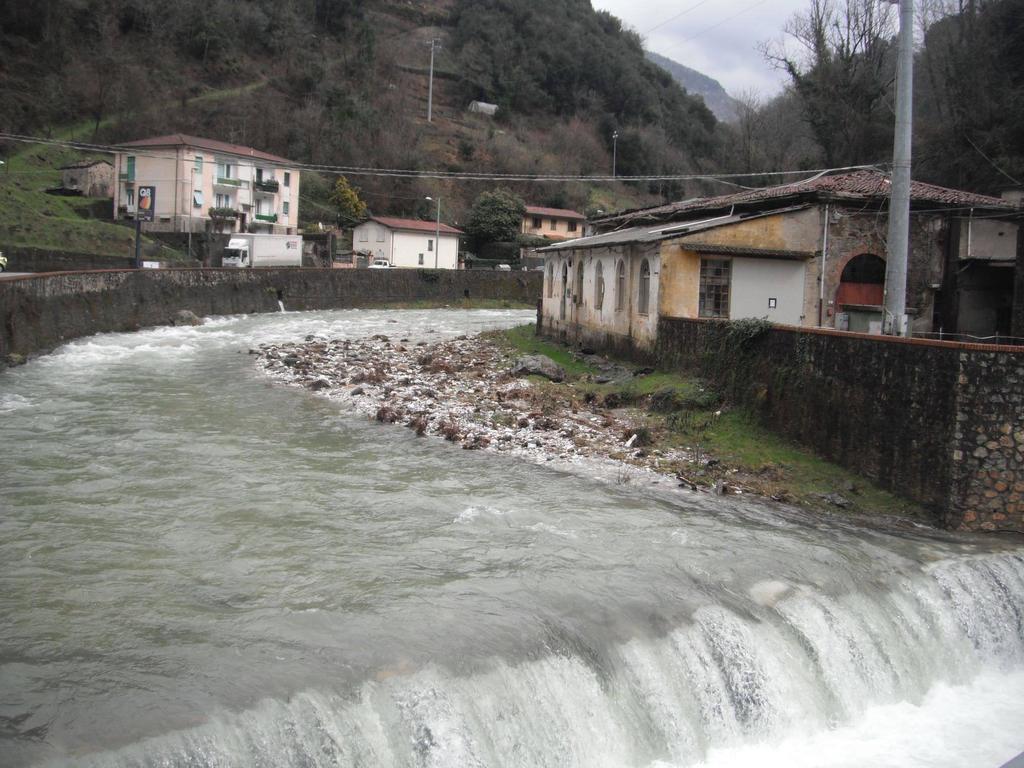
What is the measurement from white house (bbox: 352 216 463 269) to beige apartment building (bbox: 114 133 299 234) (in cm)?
691

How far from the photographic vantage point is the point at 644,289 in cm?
2395

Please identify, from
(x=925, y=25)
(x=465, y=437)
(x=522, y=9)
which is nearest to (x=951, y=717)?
(x=465, y=437)

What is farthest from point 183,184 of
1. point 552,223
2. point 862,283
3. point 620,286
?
point 862,283

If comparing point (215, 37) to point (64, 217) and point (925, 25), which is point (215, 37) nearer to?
point (64, 217)

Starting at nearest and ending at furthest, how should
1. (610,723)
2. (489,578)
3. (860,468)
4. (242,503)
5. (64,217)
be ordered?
1. (610,723)
2. (489,578)
3. (242,503)
4. (860,468)
5. (64,217)

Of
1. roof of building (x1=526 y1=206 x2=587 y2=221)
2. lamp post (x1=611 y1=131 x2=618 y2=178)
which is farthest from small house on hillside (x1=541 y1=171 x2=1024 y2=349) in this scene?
lamp post (x1=611 y1=131 x2=618 y2=178)

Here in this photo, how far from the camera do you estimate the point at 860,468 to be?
1450 centimetres

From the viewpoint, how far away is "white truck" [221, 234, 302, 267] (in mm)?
51312

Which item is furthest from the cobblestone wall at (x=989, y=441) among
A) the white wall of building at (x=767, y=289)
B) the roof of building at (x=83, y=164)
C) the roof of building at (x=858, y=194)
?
the roof of building at (x=83, y=164)

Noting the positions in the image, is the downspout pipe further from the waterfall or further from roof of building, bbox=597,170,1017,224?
Result: the waterfall

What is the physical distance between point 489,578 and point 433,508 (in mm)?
2833

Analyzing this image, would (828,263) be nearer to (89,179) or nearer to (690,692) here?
(690,692)

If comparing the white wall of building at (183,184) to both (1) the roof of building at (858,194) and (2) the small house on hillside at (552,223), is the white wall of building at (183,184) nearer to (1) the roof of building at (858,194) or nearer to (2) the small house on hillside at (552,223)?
(2) the small house on hillside at (552,223)

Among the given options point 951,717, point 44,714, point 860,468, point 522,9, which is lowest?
point 951,717
